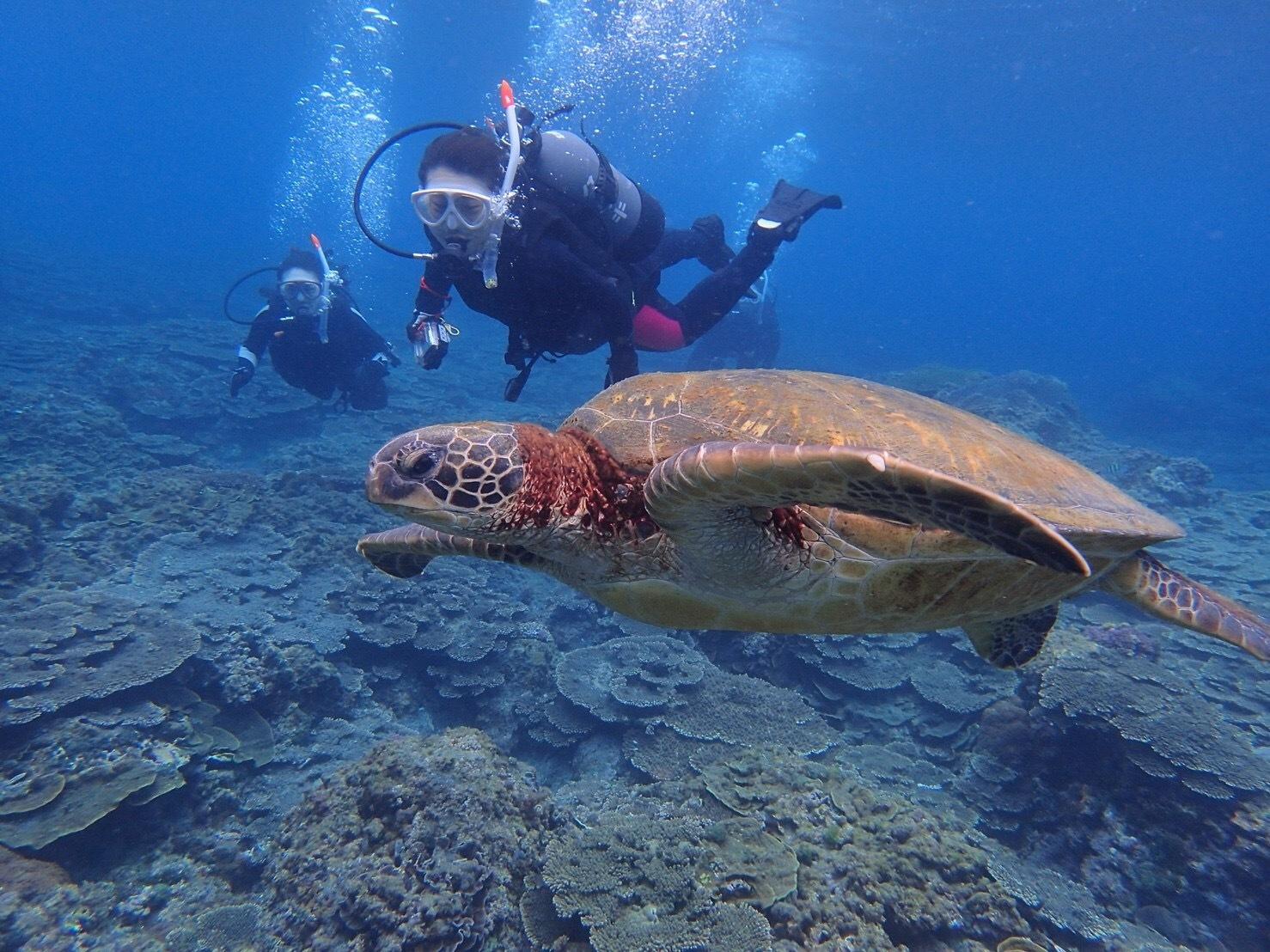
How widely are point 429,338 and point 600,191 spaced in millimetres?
1762

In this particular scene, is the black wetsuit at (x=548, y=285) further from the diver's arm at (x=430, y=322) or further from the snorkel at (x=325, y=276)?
the snorkel at (x=325, y=276)

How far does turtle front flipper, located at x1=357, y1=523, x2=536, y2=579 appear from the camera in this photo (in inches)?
107

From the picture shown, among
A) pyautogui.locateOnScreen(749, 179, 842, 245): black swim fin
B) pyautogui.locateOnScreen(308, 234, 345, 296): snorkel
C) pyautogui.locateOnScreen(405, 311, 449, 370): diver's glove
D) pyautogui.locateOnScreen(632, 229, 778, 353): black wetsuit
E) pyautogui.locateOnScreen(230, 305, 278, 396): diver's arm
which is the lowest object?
pyautogui.locateOnScreen(230, 305, 278, 396): diver's arm

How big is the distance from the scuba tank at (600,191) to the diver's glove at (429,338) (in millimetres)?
1281

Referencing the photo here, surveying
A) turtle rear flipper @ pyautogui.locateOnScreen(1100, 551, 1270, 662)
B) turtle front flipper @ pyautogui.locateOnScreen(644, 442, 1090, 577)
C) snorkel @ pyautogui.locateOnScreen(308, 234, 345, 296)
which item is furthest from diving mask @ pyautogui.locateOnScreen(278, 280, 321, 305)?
turtle rear flipper @ pyautogui.locateOnScreen(1100, 551, 1270, 662)

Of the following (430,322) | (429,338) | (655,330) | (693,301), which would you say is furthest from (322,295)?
(693,301)

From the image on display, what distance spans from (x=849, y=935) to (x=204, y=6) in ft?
174

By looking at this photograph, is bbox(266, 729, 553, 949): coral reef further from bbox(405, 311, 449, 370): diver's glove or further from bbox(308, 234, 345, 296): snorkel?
bbox(308, 234, 345, 296): snorkel

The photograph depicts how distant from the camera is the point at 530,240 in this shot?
416 centimetres

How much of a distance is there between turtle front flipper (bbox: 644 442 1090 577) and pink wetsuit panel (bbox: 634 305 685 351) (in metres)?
4.42

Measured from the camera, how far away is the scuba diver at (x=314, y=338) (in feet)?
28.3

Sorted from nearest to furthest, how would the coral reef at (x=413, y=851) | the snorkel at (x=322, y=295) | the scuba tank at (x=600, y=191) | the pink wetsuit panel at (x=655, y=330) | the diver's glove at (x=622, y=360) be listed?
the coral reef at (x=413, y=851), the diver's glove at (x=622, y=360), the scuba tank at (x=600, y=191), the pink wetsuit panel at (x=655, y=330), the snorkel at (x=322, y=295)

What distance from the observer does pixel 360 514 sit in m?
7.56

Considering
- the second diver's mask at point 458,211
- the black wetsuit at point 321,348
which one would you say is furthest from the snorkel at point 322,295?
the second diver's mask at point 458,211
